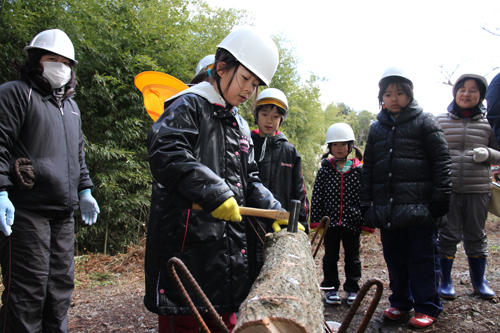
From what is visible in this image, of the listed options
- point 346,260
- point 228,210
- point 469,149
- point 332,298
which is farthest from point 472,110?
point 228,210

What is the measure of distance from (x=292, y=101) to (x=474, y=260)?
836 cm

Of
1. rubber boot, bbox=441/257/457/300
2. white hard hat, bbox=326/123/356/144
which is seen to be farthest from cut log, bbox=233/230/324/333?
rubber boot, bbox=441/257/457/300

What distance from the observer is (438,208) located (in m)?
2.48

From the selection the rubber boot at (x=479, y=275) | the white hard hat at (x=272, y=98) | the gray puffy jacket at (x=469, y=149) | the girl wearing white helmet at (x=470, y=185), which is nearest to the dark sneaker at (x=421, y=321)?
the girl wearing white helmet at (x=470, y=185)

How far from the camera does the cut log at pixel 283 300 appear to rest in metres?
0.80

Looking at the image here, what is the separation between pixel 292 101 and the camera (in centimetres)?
1077

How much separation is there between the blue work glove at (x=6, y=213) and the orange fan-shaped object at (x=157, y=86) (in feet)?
5.10

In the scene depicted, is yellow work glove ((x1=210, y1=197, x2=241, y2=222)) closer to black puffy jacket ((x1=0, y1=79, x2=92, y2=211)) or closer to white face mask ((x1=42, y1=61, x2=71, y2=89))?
black puffy jacket ((x1=0, y1=79, x2=92, y2=211))

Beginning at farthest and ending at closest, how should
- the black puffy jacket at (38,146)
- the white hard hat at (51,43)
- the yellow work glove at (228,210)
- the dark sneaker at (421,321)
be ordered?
the dark sneaker at (421,321)
the white hard hat at (51,43)
the black puffy jacket at (38,146)
the yellow work glove at (228,210)

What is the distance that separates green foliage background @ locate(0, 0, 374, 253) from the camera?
14.9 feet

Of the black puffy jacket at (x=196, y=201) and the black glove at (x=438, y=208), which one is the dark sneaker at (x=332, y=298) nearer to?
the black glove at (x=438, y=208)

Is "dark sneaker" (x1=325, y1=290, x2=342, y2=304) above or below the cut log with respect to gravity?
below

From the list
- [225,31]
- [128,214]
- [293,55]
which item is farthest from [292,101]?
[128,214]

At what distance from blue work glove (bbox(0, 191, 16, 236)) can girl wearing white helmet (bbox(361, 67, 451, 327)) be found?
2661mm
